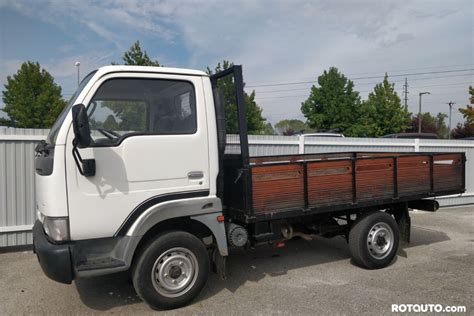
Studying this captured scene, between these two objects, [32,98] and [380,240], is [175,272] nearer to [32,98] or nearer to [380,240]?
[380,240]

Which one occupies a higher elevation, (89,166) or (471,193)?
(89,166)

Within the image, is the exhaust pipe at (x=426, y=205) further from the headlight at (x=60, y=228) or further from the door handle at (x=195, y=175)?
the headlight at (x=60, y=228)

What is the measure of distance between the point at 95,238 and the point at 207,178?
1.30m

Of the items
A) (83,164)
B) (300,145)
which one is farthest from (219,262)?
(300,145)

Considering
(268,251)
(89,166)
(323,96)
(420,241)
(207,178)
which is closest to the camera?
(89,166)

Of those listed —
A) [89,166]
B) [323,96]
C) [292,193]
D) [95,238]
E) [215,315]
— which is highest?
[323,96]

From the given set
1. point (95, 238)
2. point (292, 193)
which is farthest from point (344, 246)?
point (95, 238)

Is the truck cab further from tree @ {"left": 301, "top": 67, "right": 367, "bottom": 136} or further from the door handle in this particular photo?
tree @ {"left": 301, "top": 67, "right": 367, "bottom": 136}

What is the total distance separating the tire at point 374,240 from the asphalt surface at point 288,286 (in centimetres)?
15

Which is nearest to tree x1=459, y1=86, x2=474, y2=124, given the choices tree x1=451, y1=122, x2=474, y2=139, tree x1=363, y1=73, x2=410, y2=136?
tree x1=363, y1=73, x2=410, y2=136

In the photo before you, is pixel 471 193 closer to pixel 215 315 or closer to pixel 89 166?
pixel 215 315

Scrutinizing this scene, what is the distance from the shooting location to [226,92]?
190 inches

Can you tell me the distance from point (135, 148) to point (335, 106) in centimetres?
2585

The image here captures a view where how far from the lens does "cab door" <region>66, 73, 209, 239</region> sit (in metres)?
3.84
